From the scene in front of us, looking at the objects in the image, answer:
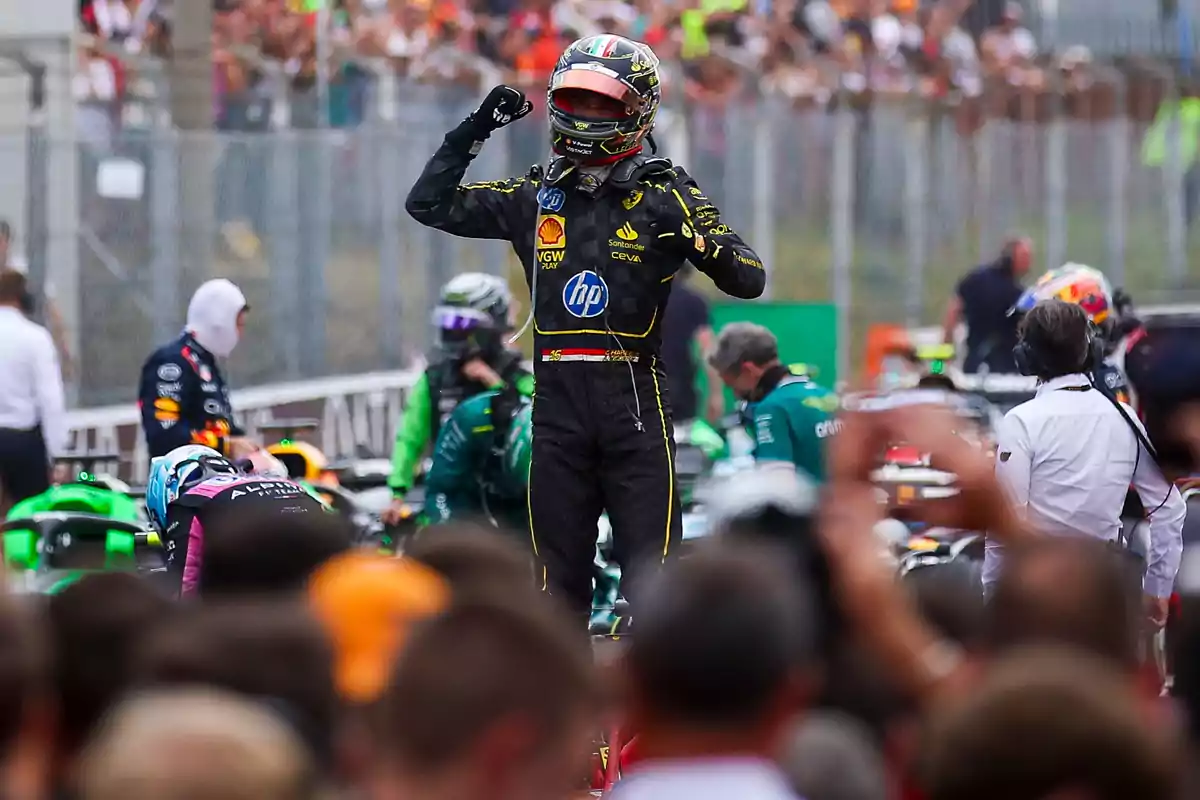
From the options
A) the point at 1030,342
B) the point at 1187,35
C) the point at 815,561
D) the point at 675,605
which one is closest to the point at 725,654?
the point at 675,605

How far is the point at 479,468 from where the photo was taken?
381 inches

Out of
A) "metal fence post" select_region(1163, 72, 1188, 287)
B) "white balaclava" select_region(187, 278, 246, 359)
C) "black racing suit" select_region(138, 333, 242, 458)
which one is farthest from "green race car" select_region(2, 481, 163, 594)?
"metal fence post" select_region(1163, 72, 1188, 287)

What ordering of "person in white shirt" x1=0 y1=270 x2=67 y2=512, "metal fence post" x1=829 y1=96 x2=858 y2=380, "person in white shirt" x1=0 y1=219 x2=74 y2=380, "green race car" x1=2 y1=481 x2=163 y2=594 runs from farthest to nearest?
"metal fence post" x1=829 y1=96 x2=858 y2=380 → "person in white shirt" x1=0 y1=219 x2=74 y2=380 → "person in white shirt" x1=0 y1=270 x2=67 y2=512 → "green race car" x1=2 y1=481 x2=163 y2=594

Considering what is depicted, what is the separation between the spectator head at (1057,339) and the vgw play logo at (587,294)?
4.43 ft

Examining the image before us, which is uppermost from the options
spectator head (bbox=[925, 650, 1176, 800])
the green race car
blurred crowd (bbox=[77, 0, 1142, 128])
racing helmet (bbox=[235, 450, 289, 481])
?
blurred crowd (bbox=[77, 0, 1142, 128])

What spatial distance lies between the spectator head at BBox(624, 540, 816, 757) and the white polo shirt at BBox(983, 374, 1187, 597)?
155 inches

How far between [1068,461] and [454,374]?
4.04 meters

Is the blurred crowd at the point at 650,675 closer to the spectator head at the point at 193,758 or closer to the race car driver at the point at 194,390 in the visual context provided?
the spectator head at the point at 193,758

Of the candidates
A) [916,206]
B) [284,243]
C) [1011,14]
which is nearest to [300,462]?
[284,243]

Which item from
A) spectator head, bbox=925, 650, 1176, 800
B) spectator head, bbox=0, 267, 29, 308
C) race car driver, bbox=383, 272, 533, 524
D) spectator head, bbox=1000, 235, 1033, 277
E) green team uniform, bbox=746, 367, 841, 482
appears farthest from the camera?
spectator head, bbox=1000, 235, 1033, 277

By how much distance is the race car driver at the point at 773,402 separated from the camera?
920cm

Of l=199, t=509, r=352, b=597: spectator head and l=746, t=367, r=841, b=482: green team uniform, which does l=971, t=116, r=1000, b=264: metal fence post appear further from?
l=199, t=509, r=352, b=597: spectator head

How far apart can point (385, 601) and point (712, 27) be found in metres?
14.7

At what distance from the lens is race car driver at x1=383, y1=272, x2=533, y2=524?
10.3 meters
